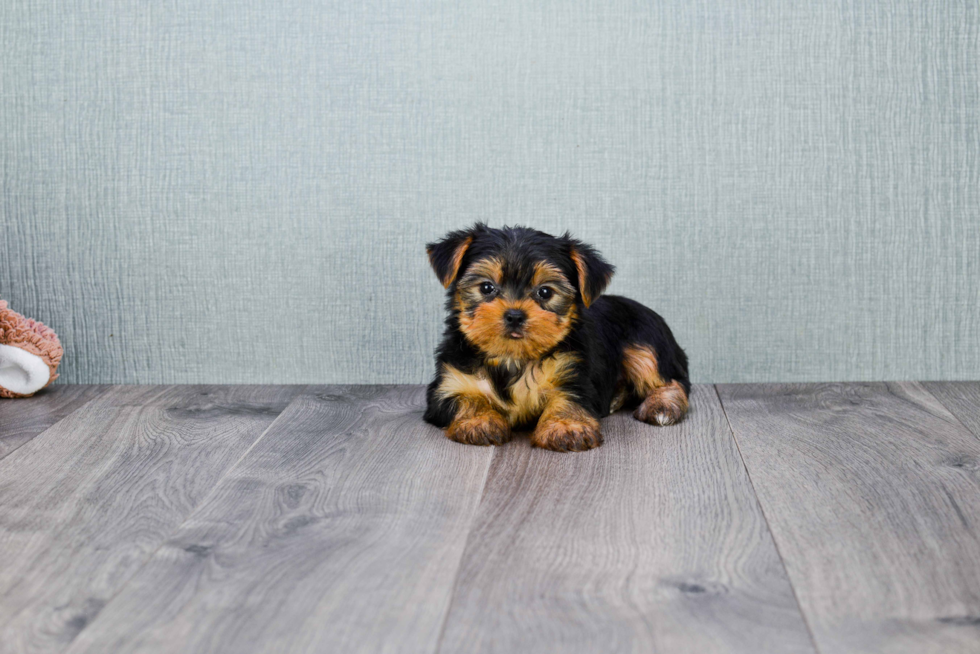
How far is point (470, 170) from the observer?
344 cm

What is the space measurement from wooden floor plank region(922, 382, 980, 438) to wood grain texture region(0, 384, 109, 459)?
9.41 feet

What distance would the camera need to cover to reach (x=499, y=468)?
95.2 inches

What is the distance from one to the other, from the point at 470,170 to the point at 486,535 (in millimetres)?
1836

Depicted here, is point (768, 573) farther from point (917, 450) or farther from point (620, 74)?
point (620, 74)

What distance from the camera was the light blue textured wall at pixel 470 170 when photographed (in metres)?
3.36

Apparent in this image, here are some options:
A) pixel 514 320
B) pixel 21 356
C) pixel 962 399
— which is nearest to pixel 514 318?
pixel 514 320

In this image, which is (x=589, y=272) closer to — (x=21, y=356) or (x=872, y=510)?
(x=872, y=510)

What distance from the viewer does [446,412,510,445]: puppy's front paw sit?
2645 mm

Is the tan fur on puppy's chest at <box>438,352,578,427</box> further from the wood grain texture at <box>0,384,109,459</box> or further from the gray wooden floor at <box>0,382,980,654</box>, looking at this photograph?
the wood grain texture at <box>0,384,109,459</box>

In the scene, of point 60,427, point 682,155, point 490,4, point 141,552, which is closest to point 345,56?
point 490,4

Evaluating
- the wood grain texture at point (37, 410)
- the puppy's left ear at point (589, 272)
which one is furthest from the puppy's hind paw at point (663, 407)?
the wood grain texture at point (37, 410)

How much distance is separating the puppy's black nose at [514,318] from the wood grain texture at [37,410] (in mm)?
1459

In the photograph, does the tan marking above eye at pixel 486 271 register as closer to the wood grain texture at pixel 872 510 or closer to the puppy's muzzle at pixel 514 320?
the puppy's muzzle at pixel 514 320

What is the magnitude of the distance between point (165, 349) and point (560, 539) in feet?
7.39
